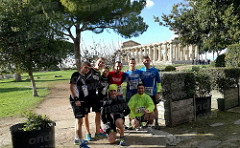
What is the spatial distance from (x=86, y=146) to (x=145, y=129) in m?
1.64

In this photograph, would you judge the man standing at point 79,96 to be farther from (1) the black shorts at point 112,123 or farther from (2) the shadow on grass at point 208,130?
(2) the shadow on grass at point 208,130

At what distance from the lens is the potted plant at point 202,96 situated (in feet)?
18.4

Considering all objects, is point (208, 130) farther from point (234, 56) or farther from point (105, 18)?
point (105, 18)

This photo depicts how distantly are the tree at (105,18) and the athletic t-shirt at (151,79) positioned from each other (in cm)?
1134

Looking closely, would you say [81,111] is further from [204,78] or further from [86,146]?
[204,78]

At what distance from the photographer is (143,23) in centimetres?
1820

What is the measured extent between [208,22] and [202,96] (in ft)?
35.9

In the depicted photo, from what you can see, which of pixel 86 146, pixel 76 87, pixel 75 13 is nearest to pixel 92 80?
pixel 76 87

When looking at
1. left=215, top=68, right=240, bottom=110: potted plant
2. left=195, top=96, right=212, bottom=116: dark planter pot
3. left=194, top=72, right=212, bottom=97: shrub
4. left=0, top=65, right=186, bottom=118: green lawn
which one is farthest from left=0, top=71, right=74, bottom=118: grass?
left=215, top=68, right=240, bottom=110: potted plant

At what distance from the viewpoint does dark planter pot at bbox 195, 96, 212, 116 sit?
5.59 m

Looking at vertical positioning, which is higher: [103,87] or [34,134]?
[103,87]

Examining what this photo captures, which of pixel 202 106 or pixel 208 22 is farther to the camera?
pixel 208 22

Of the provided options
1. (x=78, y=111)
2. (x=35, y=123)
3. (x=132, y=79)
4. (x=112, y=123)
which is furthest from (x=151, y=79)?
(x=35, y=123)

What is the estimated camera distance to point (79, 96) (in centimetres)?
402
